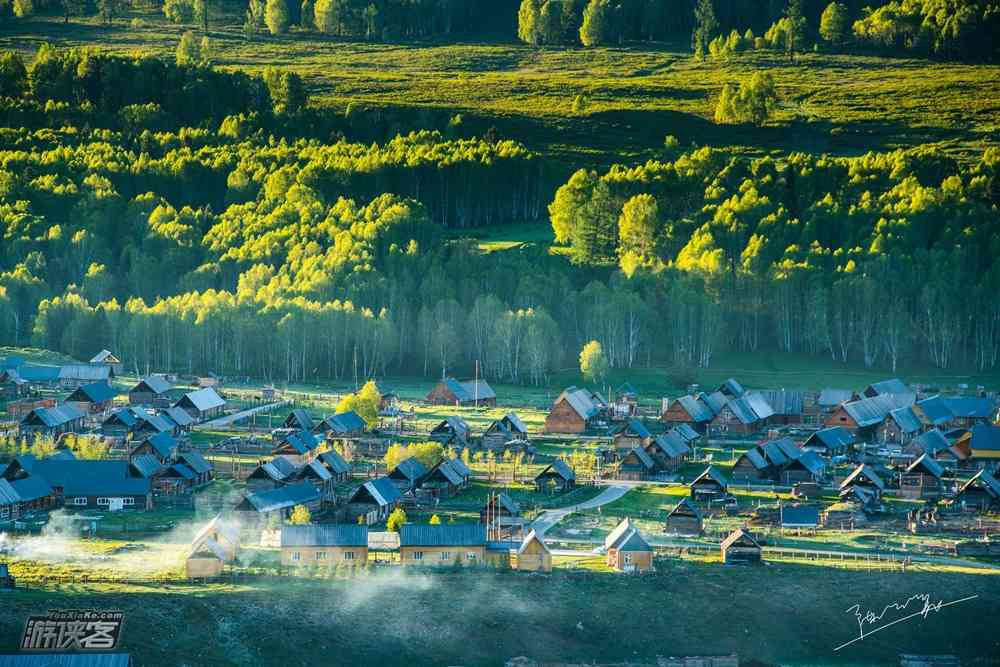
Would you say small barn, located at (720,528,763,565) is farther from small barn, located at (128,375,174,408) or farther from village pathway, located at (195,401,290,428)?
small barn, located at (128,375,174,408)

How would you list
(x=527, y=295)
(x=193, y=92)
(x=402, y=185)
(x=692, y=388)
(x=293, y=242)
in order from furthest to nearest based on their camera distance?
(x=193, y=92)
(x=402, y=185)
(x=293, y=242)
(x=527, y=295)
(x=692, y=388)

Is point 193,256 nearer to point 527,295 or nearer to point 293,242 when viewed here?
point 293,242

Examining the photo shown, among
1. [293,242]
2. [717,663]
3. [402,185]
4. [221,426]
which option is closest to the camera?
[717,663]

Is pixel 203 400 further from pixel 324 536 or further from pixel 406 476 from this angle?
pixel 324 536

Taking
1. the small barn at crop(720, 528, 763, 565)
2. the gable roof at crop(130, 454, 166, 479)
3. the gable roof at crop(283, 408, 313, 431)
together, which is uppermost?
the small barn at crop(720, 528, 763, 565)

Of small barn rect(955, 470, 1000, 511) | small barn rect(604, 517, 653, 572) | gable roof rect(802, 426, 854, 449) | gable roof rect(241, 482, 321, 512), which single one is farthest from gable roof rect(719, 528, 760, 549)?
gable roof rect(802, 426, 854, 449)

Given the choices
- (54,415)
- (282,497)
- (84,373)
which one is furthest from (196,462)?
(84,373)

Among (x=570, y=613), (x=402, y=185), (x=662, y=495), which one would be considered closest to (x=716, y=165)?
(x=402, y=185)
